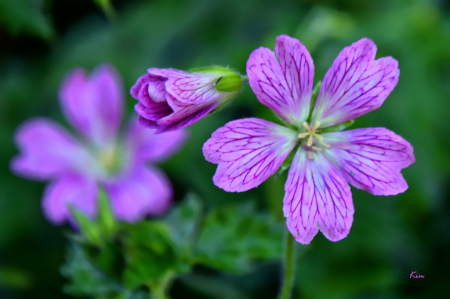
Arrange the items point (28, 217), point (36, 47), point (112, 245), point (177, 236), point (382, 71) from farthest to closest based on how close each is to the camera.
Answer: point (36, 47), point (28, 217), point (177, 236), point (112, 245), point (382, 71)

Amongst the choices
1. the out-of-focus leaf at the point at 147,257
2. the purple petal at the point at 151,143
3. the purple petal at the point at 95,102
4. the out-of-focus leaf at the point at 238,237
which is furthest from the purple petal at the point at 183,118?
the purple petal at the point at 95,102

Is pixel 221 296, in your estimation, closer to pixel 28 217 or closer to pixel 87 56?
pixel 28 217

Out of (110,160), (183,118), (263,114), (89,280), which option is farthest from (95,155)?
(183,118)

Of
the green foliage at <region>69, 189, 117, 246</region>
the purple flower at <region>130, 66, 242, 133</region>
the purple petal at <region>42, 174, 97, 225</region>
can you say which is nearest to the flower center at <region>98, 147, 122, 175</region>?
the purple petal at <region>42, 174, 97, 225</region>

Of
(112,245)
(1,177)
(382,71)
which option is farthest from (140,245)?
(1,177)

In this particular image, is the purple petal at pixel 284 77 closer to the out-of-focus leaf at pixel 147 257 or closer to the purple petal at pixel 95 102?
the out-of-focus leaf at pixel 147 257
